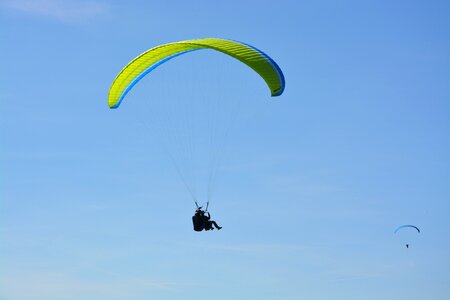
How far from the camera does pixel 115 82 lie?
2562 inches

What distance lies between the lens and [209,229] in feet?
207

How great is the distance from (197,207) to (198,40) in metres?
7.75

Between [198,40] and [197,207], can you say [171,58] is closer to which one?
[198,40]

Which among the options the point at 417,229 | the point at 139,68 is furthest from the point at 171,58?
the point at 417,229

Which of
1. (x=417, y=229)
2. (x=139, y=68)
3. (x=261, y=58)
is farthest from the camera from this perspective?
(x=417, y=229)

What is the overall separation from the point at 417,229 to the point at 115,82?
35776 millimetres

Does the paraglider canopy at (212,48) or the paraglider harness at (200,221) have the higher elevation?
the paraglider canopy at (212,48)

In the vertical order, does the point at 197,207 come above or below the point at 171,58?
below

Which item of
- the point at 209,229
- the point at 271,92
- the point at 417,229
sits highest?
the point at 417,229

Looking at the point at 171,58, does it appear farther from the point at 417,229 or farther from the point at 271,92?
the point at 417,229

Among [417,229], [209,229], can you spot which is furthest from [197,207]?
→ [417,229]

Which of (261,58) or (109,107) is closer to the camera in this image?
(261,58)

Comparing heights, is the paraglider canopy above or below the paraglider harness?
above

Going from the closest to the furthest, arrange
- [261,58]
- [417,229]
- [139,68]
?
1. [261,58]
2. [139,68]
3. [417,229]
